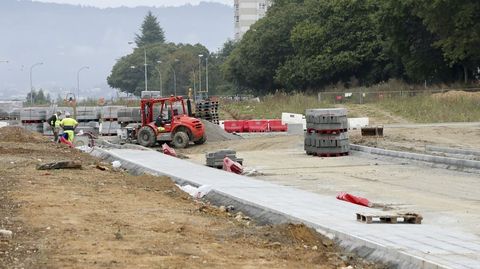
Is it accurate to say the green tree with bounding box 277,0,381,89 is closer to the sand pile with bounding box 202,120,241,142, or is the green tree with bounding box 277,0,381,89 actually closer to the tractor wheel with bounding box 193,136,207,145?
the sand pile with bounding box 202,120,241,142

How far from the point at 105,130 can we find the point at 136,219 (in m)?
40.3

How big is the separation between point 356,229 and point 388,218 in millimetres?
948

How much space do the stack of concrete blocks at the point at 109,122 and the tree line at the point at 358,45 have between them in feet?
Answer: 71.2

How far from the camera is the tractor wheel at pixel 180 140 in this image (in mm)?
39000

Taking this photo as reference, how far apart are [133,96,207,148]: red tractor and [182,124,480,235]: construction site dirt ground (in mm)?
765

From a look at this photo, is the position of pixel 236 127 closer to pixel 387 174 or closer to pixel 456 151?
pixel 456 151

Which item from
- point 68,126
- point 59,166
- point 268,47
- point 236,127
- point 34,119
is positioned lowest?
point 236,127

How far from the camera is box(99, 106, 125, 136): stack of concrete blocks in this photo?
173ft

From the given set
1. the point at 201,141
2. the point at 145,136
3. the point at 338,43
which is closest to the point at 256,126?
the point at 201,141

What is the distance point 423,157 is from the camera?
27.7 m

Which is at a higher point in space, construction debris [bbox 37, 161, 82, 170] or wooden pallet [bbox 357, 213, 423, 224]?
wooden pallet [bbox 357, 213, 423, 224]

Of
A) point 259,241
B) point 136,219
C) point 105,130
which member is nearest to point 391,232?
point 259,241

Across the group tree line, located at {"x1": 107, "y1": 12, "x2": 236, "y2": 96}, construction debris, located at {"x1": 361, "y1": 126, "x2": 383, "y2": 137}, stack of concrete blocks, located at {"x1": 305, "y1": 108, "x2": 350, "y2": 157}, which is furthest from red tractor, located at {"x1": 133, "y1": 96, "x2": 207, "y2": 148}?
tree line, located at {"x1": 107, "y1": 12, "x2": 236, "y2": 96}

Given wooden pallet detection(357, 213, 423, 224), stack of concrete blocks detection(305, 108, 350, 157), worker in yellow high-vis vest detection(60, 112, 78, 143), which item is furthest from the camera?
worker in yellow high-vis vest detection(60, 112, 78, 143)
